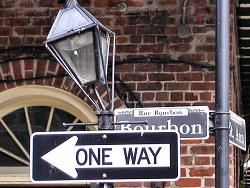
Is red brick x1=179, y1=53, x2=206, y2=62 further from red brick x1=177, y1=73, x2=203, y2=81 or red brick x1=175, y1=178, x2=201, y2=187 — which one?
red brick x1=175, y1=178, x2=201, y2=187

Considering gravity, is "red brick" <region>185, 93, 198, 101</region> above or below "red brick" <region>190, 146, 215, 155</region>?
above

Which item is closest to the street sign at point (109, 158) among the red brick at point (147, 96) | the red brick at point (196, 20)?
the red brick at point (147, 96)

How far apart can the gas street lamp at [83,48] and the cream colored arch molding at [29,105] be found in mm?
2165

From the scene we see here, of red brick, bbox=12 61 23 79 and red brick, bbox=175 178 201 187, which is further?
red brick, bbox=12 61 23 79

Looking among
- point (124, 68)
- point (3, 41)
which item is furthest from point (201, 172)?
point (3, 41)

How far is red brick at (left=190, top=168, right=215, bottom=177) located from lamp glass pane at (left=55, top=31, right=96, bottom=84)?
2.28 m

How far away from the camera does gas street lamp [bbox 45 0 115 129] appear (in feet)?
10.9

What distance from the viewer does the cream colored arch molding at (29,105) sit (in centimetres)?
558

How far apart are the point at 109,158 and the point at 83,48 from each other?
586 millimetres

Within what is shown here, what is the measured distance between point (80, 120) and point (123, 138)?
2.50 metres

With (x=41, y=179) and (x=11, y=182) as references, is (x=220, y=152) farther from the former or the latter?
(x=11, y=182)

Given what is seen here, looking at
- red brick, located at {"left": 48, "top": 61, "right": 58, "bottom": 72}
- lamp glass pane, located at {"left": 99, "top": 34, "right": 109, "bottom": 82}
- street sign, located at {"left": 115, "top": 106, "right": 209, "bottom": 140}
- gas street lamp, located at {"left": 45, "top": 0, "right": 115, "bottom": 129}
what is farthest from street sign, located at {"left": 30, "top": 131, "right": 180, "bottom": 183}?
red brick, located at {"left": 48, "top": 61, "right": 58, "bottom": 72}

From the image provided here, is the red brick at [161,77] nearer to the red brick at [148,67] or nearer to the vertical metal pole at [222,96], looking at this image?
the red brick at [148,67]

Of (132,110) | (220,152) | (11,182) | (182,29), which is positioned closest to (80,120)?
(11,182)
